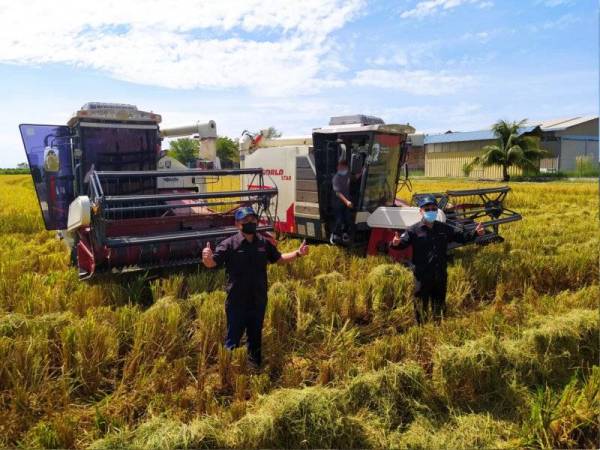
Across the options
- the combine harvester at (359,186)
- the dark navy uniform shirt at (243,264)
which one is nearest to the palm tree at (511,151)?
the combine harvester at (359,186)

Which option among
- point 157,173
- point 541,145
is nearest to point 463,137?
point 541,145

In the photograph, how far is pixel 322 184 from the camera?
7938 mm

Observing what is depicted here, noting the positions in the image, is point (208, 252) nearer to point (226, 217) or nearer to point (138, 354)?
point (138, 354)

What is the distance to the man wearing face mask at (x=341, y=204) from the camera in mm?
7496

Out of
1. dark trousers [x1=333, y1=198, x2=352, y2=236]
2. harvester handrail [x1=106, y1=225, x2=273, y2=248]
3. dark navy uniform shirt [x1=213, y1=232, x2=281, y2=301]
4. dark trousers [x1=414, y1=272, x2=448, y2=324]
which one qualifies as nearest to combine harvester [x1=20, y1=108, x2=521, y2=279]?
harvester handrail [x1=106, y1=225, x2=273, y2=248]

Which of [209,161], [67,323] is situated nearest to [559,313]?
[67,323]

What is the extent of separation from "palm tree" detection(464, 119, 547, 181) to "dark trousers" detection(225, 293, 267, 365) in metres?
33.6

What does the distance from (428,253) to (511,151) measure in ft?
106

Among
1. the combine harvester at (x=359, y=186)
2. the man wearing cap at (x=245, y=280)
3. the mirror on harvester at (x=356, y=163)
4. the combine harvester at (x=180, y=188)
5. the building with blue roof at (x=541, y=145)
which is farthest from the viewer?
the building with blue roof at (x=541, y=145)

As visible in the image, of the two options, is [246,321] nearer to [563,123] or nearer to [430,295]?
[430,295]

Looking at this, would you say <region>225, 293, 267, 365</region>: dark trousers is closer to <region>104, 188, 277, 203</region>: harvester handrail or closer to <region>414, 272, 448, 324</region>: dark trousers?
<region>414, 272, 448, 324</region>: dark trousers

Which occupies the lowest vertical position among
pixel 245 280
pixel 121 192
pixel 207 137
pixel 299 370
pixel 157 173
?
pixel 299 370

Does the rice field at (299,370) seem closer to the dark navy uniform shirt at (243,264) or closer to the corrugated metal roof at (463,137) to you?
the dark navy uniform shirt at (243,264)

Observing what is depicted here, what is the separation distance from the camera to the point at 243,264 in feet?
13.0
